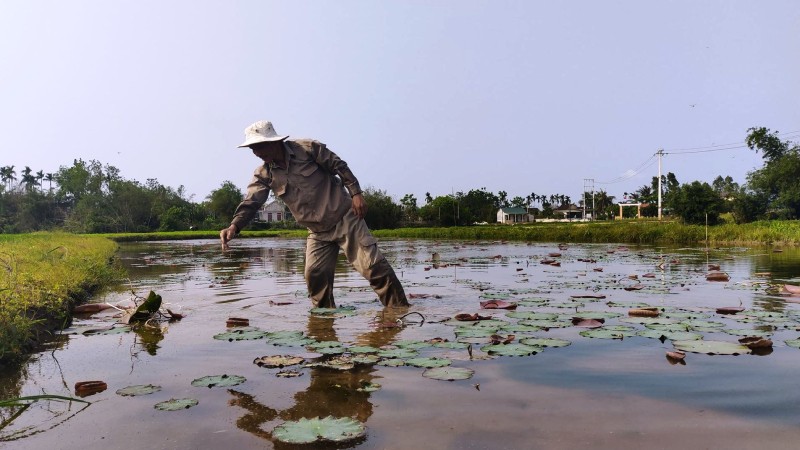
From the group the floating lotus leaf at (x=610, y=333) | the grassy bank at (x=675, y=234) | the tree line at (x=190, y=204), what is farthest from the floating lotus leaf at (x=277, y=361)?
the tree line at (x=190, y=204)

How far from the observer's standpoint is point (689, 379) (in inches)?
111

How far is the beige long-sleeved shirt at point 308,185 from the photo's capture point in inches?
196

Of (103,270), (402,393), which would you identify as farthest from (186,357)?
(103,270)

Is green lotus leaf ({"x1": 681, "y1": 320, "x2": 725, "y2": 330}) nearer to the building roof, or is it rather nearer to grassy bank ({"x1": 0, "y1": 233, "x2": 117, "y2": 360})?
grassy bank ({"x1": 0, "y1": 233, "x2": 117, "y2": 360})

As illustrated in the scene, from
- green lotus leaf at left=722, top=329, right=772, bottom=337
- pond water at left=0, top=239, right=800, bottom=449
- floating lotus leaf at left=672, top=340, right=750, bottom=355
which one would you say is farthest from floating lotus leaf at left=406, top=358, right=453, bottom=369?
green lotus leaf at left=722, top=329, right=772, bottom=337

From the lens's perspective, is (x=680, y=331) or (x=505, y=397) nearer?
(x=505, y=397)

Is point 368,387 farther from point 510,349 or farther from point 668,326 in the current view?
point 668,326

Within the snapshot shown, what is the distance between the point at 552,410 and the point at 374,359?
3.83ft

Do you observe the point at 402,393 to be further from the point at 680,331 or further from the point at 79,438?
the point at 680,331

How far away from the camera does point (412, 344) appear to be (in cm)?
360

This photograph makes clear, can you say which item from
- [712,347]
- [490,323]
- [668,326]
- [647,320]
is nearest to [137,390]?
[490,323]

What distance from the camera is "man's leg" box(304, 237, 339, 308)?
5262 millimetres

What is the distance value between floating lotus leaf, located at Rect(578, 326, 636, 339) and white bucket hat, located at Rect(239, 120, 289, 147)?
2.80 meters

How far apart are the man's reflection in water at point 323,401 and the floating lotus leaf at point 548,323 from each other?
1.61 meters
